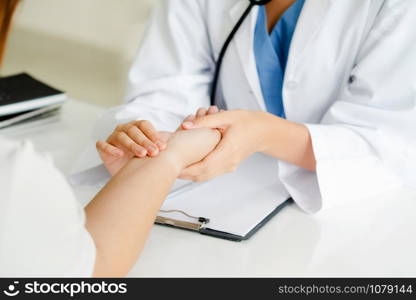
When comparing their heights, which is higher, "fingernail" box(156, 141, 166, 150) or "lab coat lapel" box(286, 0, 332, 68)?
"lab coat lapel" box(286, 0, 332, 68)

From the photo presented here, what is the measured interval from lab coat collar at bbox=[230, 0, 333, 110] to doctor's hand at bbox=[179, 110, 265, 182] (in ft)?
0.58

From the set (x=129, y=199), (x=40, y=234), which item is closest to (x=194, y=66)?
(x=129, y=199)

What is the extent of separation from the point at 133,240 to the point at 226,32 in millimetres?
604

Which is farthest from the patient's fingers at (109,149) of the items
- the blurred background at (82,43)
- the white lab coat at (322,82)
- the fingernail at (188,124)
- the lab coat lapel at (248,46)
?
the blurred background at (82,43)

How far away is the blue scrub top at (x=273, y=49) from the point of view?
1170mm

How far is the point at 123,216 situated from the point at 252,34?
1.82 feet

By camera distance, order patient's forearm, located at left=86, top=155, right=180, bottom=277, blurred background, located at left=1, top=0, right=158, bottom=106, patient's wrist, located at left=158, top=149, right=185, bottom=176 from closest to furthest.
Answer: patient's forearm, located at left=86, top=155, right=180, bottom=277 → patient's wrist, located at left=158, top=149, right=185, bottom=176 → blurred background, located at left=1, top=0, right=158, bottom=106

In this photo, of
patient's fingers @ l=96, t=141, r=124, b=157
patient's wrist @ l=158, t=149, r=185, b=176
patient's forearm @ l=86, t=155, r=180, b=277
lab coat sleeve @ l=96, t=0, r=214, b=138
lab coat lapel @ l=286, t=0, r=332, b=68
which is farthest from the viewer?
lab coat sleeve @ l=96, t=0, r=214, b=138

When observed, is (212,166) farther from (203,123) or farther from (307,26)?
(307,26)

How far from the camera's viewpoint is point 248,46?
46.8 inches

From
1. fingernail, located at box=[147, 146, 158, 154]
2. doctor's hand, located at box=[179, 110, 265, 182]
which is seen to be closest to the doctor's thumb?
doctor's hand, located at box=[179, 110, 265, 182]

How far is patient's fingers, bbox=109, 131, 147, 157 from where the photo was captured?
88cm

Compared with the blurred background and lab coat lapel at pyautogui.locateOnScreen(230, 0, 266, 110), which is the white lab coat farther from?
the blurred background

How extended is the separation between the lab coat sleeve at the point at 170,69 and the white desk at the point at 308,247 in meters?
0.37
